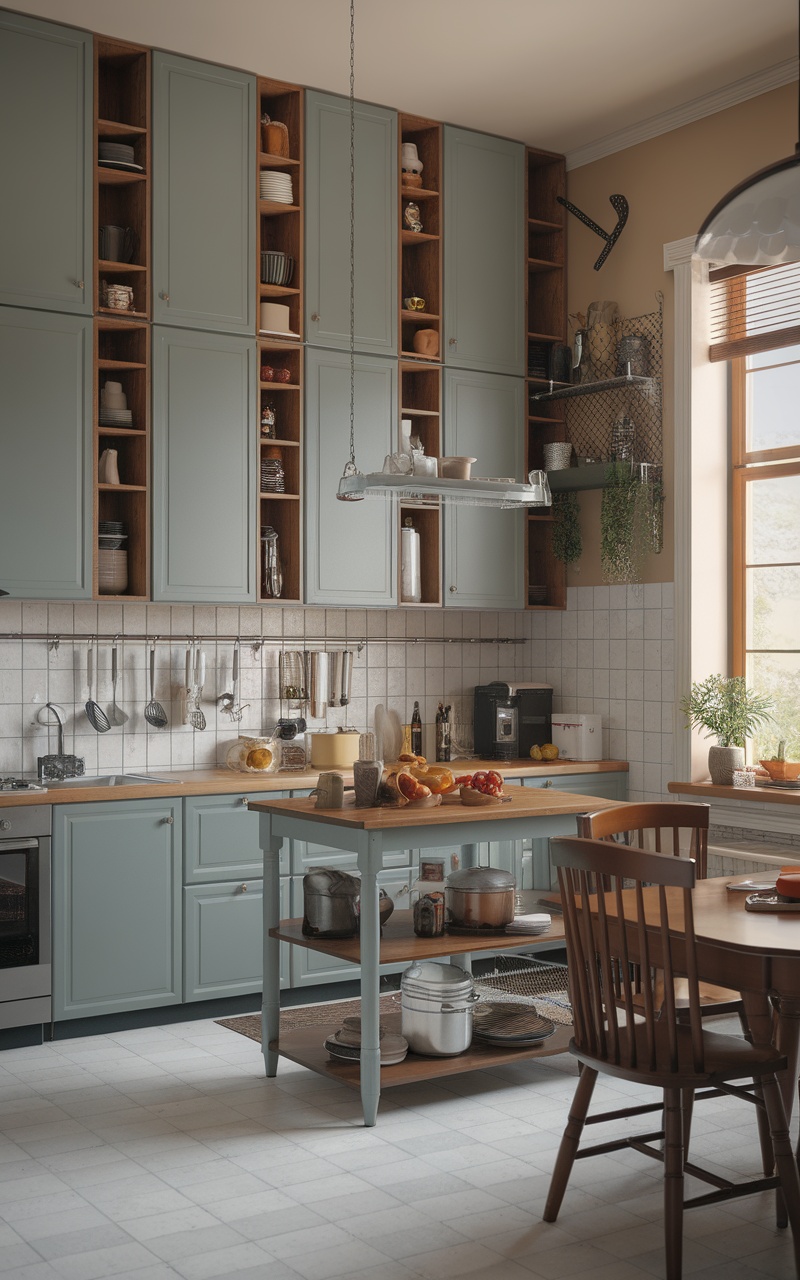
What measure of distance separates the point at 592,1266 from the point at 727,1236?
1.20 ft

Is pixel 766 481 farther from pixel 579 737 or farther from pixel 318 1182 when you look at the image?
pixel 318 1182

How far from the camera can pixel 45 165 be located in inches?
179

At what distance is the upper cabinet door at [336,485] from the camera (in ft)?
16.9

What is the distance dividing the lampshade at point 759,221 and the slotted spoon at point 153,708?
9.29 ft

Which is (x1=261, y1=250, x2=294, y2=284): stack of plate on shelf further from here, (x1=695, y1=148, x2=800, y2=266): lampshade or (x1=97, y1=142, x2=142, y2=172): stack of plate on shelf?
(x1=695, y1=148, x2=800, y2=266): lampshade

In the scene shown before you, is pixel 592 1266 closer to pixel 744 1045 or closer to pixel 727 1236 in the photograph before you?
pixel 727 1236

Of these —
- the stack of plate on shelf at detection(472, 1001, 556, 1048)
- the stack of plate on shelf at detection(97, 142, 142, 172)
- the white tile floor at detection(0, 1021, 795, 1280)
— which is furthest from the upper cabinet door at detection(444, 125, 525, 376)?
the white tile floor at detection(0, 1021, 795, 1280)

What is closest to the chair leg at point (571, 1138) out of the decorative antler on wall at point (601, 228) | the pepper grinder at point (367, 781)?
the pepper grinder at point (367, 781)

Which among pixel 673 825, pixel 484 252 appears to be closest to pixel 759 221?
pixel 673 825

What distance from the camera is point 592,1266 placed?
2740 mm

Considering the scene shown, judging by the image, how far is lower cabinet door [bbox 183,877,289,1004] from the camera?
463cm

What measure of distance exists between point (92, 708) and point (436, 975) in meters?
1.84

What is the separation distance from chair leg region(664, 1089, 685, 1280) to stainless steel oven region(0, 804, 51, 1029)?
2422 millimetres

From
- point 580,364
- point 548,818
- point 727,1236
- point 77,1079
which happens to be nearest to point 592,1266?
point 727,1236
